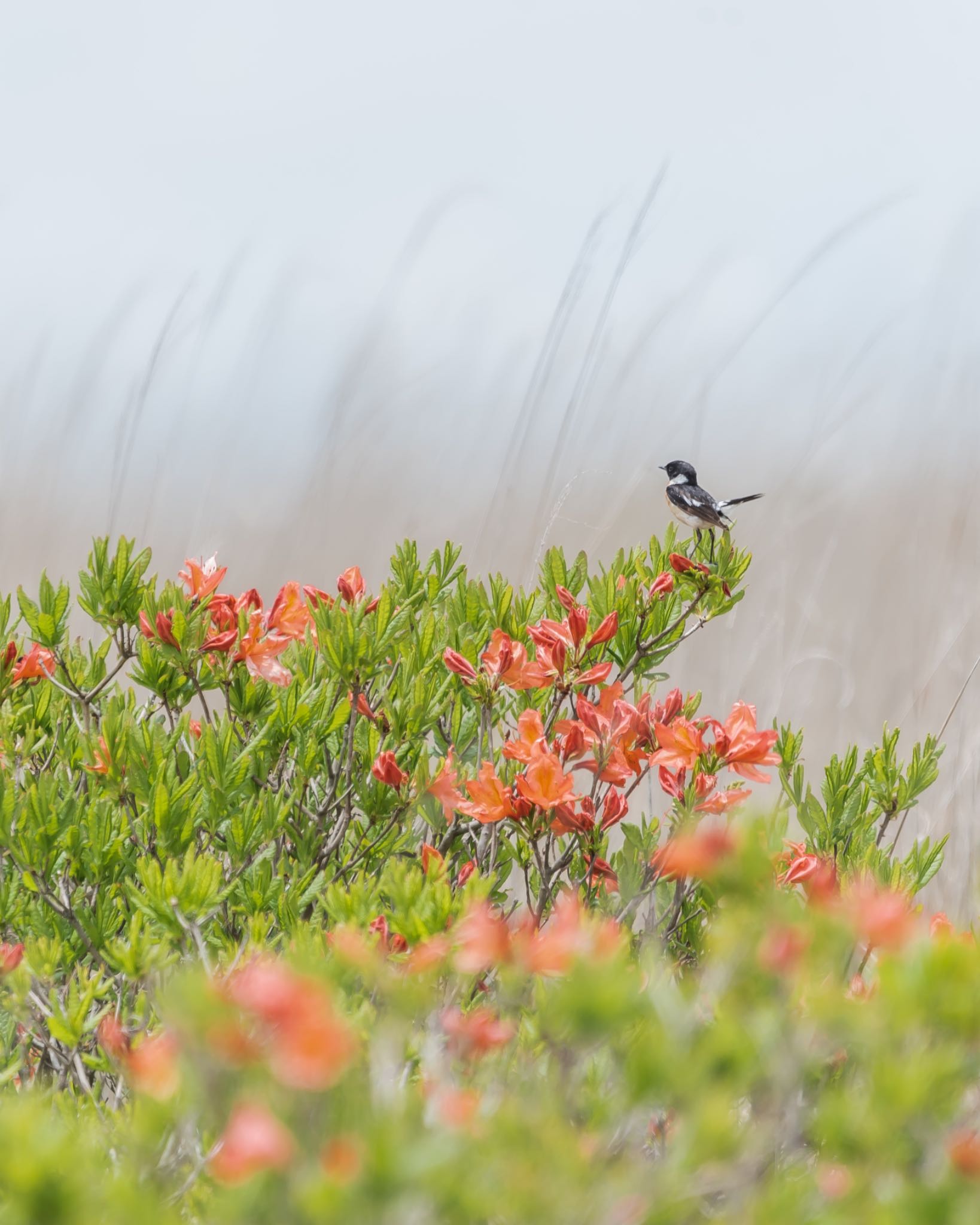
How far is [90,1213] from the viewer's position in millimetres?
644

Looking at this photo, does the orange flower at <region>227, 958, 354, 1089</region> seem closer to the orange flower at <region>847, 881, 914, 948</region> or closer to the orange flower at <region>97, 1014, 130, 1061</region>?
the orange flower at <region>847, 881, 914, 948</region>

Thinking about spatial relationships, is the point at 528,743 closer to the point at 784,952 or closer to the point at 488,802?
the point at 488,802

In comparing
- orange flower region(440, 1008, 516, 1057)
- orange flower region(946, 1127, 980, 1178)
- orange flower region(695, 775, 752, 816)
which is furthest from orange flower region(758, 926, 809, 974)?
orange flower region(695, 775, 752, 816)

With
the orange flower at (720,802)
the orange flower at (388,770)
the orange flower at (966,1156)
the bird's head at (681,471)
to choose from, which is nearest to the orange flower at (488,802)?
the orange flower at (388,770)

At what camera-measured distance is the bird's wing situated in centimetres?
221

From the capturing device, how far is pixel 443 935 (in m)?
1.06

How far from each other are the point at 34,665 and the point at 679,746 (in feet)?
3.27

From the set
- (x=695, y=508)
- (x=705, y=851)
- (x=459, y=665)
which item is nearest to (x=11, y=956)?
(x=459, y=665)

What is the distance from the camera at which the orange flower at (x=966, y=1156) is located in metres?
0.69

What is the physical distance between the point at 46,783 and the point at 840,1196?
1.09 meters

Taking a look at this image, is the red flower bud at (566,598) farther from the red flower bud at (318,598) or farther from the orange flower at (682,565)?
the red flower bud at (318,598)

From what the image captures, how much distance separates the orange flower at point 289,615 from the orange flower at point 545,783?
548 mm

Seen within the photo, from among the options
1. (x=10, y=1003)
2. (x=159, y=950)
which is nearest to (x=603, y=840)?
(x=159, y=950)

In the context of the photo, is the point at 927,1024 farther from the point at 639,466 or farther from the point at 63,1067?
the point at 639,466
